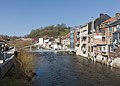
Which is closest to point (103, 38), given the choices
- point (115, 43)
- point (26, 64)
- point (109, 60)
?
point (115, 43)

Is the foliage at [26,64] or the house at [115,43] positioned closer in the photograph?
the foliage at [26,64]

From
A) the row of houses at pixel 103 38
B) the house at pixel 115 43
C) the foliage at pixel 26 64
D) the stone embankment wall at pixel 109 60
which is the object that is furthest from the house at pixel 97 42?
the foliage at pixel 26 64

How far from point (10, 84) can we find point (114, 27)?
39.7m

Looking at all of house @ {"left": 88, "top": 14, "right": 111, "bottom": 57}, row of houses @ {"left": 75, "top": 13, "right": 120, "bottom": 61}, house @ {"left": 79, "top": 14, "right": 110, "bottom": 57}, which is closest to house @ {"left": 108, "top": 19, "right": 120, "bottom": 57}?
row of houses @ {"left": 75, "top": 13, "right": 120, "bottom": 61}

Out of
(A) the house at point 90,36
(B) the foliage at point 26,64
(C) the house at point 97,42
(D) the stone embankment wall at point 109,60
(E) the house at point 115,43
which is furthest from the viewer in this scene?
(A) the house at point 90,36

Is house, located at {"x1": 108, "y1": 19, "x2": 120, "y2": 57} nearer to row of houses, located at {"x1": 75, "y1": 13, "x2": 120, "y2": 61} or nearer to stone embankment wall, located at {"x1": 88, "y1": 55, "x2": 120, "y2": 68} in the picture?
row of houses, located at {"x1": 75, "y1": 13, "x2": 120, "y2": 61}

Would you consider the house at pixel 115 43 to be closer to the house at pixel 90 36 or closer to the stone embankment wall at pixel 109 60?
the stone embankment wall at pixel 109 60

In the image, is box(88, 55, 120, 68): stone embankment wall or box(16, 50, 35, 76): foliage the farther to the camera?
box(88, 55, 120, 68): stone embankment wall

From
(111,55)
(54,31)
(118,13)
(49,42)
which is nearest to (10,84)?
(111,55)

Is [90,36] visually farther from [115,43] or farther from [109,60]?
[109,60]

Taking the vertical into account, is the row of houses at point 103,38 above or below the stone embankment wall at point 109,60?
above

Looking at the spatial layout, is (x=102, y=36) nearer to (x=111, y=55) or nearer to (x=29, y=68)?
(x=111, y=55)

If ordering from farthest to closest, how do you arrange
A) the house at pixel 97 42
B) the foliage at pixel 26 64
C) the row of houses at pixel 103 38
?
1. the house at pixel 97 42
2. the row of houses at pixel 103 38
3. the foliage at pixel 26 64

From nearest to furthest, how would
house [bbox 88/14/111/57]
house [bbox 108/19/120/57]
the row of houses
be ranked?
house [bbox 108/19/120/57] < the row of houses < house [bbox 88/14/111/57]
